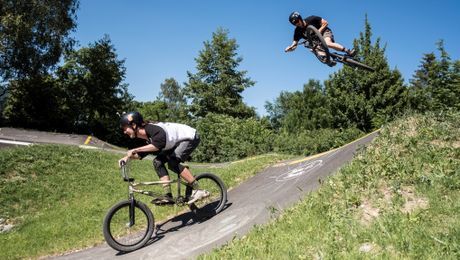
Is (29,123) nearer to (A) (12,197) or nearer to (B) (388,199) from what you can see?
(A) (12,197)

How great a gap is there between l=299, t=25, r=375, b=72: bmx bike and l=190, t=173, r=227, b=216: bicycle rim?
4.67 m

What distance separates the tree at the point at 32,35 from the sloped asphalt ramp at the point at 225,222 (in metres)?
27.0

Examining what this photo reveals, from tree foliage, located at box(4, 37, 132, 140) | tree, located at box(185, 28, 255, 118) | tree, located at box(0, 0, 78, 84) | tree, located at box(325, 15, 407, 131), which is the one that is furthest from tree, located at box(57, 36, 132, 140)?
tree, located at box(325, 15, 407, 131)

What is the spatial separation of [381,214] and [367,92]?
30142 millimetres

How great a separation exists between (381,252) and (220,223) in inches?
160

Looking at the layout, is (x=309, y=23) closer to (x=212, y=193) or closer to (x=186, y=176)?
(x=212, y=193)

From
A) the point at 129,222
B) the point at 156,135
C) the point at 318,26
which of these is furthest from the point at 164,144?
the point at 318,26

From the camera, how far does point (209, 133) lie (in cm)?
2833

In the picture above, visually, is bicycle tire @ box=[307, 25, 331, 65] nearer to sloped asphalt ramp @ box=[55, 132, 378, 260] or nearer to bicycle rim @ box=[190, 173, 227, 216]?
sloped asphalt ramp @ box=[55, 132, 378, 260]

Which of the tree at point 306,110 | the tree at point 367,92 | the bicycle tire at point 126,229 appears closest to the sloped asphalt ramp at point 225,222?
the bicycle tire at point 126,229

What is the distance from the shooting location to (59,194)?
11.6 metres

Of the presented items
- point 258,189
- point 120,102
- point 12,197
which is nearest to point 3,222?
point 12,197

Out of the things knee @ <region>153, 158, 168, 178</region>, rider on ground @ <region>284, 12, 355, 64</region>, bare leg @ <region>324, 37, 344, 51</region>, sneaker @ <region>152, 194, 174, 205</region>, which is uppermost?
rider on ground @ <region>284, 12, 355, 64</region>

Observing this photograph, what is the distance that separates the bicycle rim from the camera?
8328 mm
